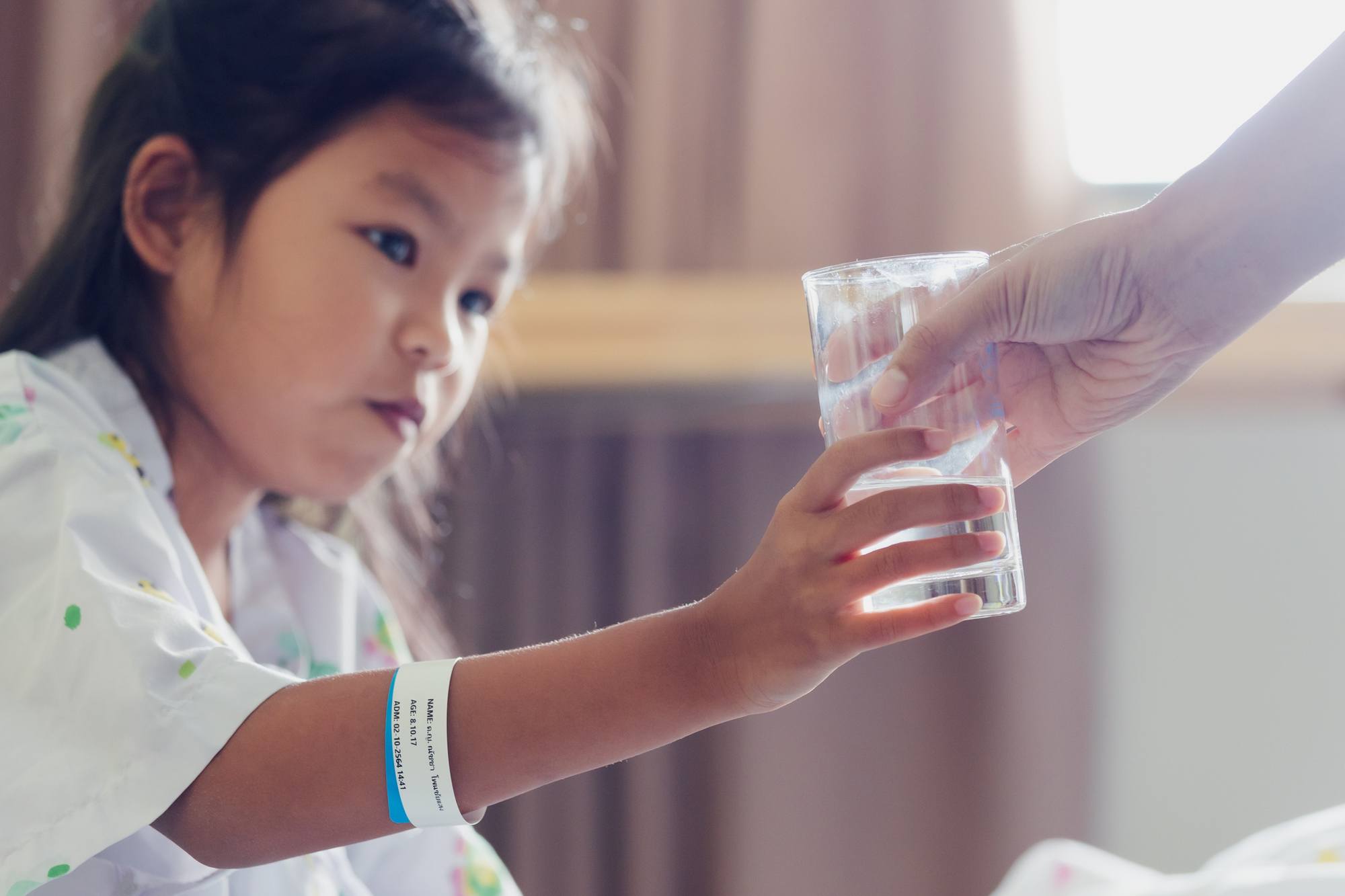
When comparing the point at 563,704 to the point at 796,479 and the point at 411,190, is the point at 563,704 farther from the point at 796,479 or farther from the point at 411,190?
the point at 796,479

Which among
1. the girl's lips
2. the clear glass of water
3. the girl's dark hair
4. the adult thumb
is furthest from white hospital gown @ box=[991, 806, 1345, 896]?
the girl's dark hair

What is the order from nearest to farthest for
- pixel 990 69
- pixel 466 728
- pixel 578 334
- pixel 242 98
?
pixel 466 728
pixel 242 98
pixel 578 334
pixel 990 69

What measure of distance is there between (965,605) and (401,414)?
516mm

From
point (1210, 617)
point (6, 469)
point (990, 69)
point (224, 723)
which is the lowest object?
point (1210, 617)

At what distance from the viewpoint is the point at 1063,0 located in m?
1.61

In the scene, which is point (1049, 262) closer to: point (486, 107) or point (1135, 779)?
point (486, 107)

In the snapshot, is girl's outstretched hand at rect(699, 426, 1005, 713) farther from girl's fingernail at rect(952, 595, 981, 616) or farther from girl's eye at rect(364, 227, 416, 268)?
girl's eye at rect(364, 227, 416, 268)

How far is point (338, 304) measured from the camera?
86cm

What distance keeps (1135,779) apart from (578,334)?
952 mm

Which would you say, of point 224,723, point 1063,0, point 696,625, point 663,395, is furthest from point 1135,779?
point 224,723

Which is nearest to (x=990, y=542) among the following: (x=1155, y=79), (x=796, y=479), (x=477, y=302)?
(x=477, y=302)

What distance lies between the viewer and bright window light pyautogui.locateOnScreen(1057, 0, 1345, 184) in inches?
66.3

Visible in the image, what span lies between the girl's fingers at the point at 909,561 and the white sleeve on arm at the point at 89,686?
0.98ft

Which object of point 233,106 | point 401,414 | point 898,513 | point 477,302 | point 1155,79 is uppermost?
point 1155,79
